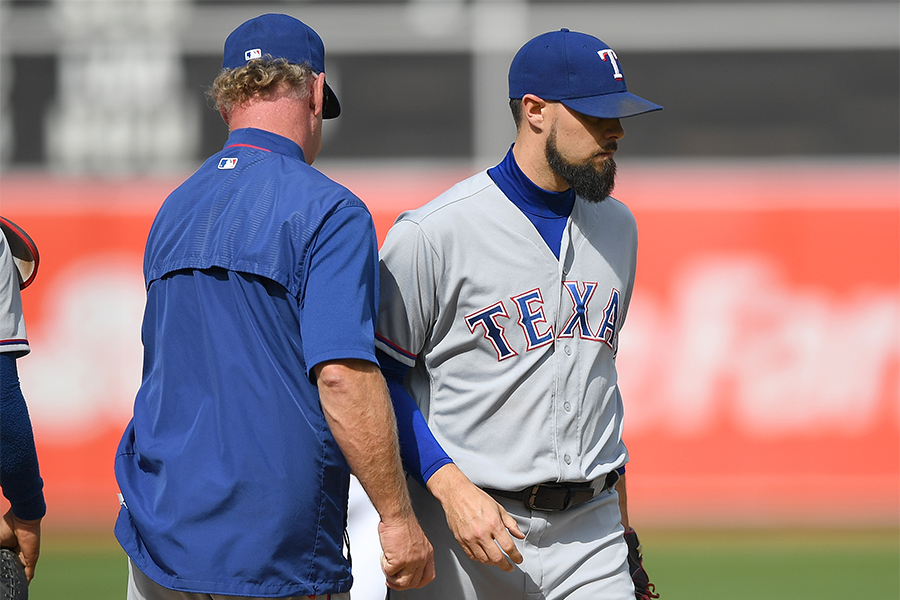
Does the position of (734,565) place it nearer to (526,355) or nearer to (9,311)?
(526,355)

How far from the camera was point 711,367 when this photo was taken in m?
7.91

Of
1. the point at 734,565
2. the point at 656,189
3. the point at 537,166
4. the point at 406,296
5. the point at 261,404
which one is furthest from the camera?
the point at 656,189

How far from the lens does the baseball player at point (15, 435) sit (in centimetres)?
258

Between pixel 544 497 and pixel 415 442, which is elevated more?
pixel 415 442

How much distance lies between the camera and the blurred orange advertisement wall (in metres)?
7.79

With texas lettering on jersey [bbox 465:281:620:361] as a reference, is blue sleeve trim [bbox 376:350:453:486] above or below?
below

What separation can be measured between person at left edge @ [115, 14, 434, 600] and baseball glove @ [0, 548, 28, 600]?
0.41 metres

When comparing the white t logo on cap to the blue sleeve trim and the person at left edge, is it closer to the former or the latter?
the person at left edge

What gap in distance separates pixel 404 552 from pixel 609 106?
131cm

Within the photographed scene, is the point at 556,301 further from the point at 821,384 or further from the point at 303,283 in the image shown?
the point at 821,384

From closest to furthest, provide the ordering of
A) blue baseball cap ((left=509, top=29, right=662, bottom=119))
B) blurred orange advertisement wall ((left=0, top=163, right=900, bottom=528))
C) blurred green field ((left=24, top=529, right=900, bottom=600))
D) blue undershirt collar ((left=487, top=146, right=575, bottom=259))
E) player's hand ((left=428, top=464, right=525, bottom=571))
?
player's hand ((left=428, top=464, right=525, bottom=571)) < blue baseball cap ((left=509, top=29, right=662, bottom=119)) < blue undershirt collar ((left=487, top=146, right=575, bottom=259)) < blurred green field ((left=24, top=529, right=900, bottom=600)) < blurred orange advertisement wall ((left=0, top=163, right=900, bottom=528))

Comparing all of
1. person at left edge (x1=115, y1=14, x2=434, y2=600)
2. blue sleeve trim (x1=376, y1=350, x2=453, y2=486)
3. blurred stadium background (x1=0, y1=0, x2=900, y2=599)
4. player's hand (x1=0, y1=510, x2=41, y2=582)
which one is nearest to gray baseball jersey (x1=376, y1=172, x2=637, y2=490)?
blue sleeve trim (x1=376, y1=350, x2=453, y2=486)

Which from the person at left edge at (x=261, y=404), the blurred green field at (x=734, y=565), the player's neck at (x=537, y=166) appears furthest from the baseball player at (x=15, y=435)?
the blurred green field at (x=734, y=565)

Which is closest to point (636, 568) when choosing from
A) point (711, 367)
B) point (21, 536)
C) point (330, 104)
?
point (330, 104)
